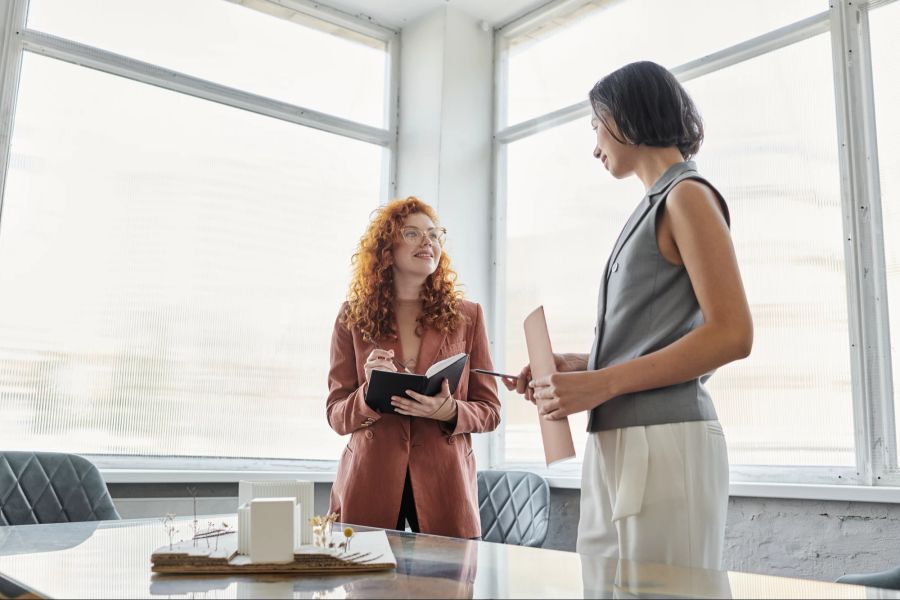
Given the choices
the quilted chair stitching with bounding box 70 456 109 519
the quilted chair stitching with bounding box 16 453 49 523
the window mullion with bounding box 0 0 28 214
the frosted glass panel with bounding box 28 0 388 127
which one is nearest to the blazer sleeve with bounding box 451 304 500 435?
the quilted chair stitching with bounding box 70 456 109 519

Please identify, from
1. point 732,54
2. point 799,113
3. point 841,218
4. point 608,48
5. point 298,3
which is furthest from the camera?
point 298,3

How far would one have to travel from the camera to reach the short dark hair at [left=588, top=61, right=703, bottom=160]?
1423 mm

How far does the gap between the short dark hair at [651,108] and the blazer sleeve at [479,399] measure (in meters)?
1.01

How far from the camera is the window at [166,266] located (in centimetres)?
324

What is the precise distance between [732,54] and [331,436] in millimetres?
2494

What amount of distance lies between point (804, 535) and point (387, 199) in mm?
2613

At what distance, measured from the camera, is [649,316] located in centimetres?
135

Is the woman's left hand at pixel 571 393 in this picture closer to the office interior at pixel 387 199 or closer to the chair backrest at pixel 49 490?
the office interior at pixel 387 199

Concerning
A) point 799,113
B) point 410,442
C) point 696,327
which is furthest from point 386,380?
point 799,113

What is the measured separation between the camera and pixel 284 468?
3.75 m

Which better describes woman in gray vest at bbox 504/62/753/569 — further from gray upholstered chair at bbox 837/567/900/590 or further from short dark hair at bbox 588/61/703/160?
gray upholstered chair at bbox 837/567/900/590

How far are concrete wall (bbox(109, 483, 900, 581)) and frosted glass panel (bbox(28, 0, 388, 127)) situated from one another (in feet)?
6.38

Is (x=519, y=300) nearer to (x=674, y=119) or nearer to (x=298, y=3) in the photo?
(x=298, y=3)

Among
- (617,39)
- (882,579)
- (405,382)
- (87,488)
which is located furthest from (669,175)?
(617,39)
